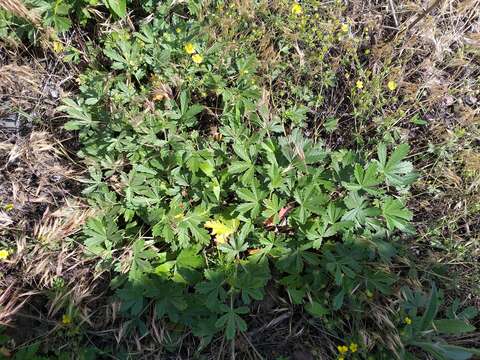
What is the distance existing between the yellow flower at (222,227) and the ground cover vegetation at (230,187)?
1 cm

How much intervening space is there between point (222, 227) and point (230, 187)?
0.78ft

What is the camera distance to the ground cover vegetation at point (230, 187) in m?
2.36

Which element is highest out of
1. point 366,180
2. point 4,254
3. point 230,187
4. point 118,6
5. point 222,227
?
point 118,6

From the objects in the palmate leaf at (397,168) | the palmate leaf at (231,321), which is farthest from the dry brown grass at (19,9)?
the palmate leaf at (397,168)

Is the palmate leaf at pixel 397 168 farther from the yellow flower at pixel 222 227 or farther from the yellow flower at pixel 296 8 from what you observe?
the yellow flower at pixel 296 8

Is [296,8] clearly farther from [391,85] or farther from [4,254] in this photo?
[4,254]

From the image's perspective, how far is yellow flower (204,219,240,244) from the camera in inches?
95.7

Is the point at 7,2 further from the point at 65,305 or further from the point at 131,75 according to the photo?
the point at 65,305

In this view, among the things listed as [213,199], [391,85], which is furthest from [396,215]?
[213,199]

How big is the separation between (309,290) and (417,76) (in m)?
1.72

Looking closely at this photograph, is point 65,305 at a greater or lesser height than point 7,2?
lesser

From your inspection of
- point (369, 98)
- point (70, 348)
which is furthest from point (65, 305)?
point (369, 98)

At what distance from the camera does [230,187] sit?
248 cm

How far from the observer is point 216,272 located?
2.33 metres
